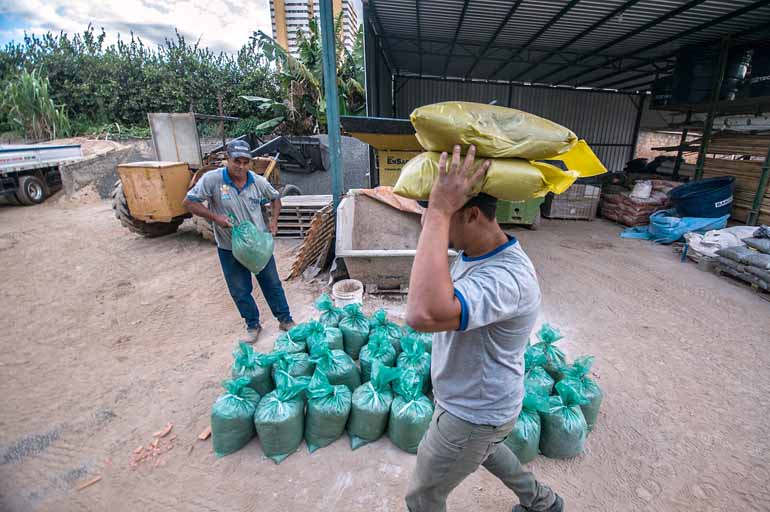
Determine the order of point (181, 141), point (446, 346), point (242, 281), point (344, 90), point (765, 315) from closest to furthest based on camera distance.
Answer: point (446, 346)
point (242, 281)
point (765, 315)
point (181, 141)
point (344, 90)

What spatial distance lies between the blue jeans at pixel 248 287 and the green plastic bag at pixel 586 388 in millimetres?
2754

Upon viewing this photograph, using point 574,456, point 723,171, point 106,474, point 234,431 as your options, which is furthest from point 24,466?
point 723,171

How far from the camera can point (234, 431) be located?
7.82 ft

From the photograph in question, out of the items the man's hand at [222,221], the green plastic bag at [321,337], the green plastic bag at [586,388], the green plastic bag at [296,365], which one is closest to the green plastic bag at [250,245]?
the man's hand at [222,221]

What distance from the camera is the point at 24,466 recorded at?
2.43 meters

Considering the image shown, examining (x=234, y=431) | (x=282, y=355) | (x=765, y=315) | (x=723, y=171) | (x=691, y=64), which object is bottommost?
(x=765, y=315)

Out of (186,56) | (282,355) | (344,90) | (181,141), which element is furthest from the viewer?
(186,56)

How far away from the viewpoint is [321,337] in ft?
9.68

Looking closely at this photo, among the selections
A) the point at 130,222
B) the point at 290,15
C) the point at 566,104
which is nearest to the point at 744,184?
the point at 566,104

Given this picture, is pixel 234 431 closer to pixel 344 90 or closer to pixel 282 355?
pixel 282 355

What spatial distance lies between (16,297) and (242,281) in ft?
13.0

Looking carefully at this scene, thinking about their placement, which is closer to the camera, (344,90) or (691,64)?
(691,64)

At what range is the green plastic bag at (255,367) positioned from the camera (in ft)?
8.70

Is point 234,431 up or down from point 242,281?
down
